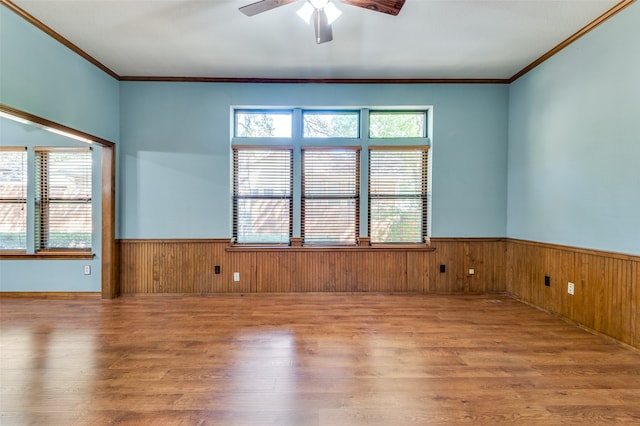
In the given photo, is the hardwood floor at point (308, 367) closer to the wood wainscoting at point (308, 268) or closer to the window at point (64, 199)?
the wood wainscoting at point (308, 268)

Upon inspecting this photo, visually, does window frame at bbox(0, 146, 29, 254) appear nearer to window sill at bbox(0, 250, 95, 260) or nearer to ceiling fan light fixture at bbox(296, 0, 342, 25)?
window sill at bbox(0, 250, 95, 260)

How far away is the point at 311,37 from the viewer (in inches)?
119

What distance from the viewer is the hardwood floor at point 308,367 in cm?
175

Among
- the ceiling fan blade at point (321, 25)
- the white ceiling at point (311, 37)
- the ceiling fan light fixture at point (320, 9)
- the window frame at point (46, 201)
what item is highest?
the white ceiling at point (311, 37)

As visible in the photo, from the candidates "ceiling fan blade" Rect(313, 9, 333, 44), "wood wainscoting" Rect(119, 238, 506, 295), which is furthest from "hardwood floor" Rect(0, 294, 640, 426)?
"ceiling fan blade" Rect(313, 9, 333, 44)

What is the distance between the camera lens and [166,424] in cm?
166

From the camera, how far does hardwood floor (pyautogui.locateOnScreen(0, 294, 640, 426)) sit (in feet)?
5.73

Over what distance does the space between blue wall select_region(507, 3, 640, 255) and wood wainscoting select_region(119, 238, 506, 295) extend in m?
0.78

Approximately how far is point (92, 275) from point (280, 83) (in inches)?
146

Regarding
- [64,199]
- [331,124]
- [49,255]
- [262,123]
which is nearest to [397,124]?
[331,124]

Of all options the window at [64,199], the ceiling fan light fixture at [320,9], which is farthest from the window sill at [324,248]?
the ceiling fan light fixture at [320,9]

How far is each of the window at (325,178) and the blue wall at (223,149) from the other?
189 mm

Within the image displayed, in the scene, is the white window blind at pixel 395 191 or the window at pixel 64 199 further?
the white window blind at pixel 395 191

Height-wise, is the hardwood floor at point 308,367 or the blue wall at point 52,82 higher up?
the blue wall at point 52,82
